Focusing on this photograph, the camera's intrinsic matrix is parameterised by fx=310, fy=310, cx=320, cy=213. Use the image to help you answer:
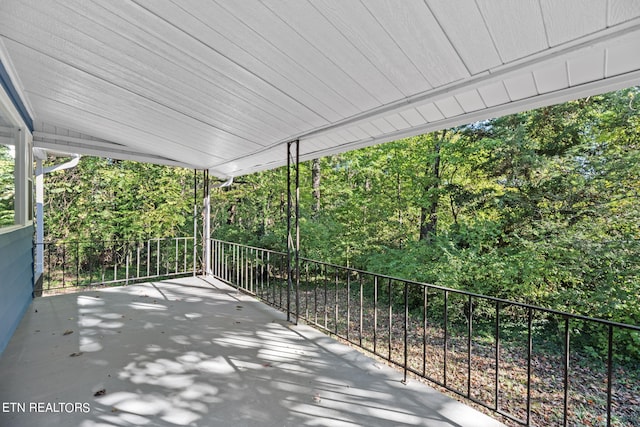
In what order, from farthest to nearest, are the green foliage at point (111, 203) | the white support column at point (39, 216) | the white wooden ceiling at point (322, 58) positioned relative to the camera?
1. the green foliage at point (111, 203)
2. the white support column at point (39, 216)
3. the white wooden ceiling at point (322, 58)

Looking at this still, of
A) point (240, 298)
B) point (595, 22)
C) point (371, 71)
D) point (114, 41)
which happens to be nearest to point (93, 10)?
point (114, 41)

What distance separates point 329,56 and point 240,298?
13.2 ft

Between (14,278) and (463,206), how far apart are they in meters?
7.03

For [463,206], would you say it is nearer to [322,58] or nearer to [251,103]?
[251,103]

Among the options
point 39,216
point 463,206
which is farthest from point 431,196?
point 39,216

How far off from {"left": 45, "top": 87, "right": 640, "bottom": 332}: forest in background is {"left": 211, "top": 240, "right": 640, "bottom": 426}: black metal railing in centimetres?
46

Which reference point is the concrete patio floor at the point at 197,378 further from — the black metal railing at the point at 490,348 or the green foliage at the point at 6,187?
the green foliage at the point at 6,187

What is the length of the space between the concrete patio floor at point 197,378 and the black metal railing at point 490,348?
0.96ft

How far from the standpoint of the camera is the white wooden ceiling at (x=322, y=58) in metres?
1.32

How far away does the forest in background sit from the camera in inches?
188

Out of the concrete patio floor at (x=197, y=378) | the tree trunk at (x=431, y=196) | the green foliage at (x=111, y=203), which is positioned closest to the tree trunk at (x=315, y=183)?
the tree trunk at (x=431, y=196)

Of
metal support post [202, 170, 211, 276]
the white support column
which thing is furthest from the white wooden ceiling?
metal support post [202, 170, 211, 276]

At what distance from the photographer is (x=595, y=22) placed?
125cm

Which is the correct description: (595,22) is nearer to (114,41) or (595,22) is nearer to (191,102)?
(114,41)
